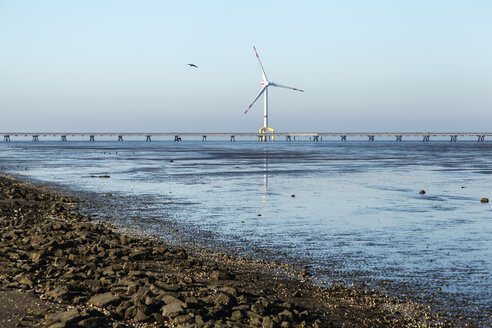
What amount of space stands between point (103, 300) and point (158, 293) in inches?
35.7

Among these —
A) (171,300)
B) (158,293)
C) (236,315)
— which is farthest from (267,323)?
(158,293)

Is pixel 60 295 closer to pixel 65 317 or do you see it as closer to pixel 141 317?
pixel 65 317

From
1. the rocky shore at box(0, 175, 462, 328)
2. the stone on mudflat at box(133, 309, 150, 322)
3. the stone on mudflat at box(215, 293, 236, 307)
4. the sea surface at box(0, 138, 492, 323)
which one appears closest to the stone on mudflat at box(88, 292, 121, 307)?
the rocky shore at box(0, 175, 462, 328)

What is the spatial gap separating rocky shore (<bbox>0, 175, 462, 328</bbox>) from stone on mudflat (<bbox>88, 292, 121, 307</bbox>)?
0.02 meters

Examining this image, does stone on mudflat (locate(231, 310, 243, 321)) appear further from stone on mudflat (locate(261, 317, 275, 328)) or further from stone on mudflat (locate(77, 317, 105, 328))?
stone on mudflat (locate(77, 317, 105, 328))

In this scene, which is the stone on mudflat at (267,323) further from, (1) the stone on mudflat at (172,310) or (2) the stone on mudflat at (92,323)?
(2) the stone on mudflat at (92,323)

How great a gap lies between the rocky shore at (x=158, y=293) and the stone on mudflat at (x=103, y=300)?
2cm

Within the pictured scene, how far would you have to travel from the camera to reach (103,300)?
8469mm

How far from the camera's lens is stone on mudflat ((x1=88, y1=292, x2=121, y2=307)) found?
840 centimetres

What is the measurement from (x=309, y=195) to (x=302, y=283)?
621 inches

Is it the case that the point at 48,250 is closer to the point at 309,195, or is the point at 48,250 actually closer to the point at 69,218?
the point at 69,218

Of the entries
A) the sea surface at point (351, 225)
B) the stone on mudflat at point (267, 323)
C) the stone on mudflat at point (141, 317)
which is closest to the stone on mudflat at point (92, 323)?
the stone on mudflat at point (141, 317)

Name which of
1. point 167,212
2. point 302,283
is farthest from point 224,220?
point 302,283

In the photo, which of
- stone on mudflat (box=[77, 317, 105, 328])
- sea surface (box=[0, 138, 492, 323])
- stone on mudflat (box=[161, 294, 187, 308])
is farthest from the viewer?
sea surface (box=[0, 138, 492, 323])
